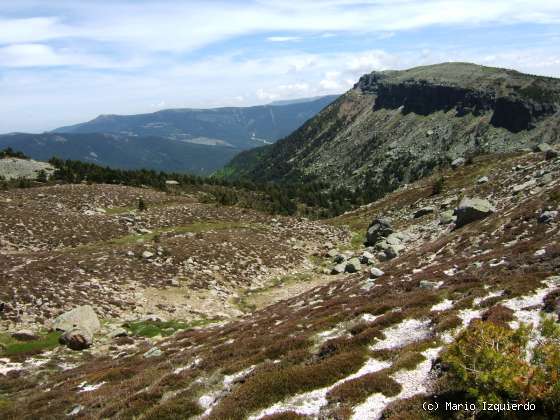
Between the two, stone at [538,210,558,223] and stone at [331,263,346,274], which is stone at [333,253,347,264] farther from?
stone at [538,210,558,223]

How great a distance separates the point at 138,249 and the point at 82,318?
43.0 feet

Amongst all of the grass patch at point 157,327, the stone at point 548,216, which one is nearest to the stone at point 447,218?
the stone at point 548,216

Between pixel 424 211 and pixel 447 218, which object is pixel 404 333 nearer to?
pixel 447 218

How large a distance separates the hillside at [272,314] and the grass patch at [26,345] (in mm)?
98

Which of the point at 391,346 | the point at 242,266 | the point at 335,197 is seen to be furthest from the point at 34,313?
the point at 335,197

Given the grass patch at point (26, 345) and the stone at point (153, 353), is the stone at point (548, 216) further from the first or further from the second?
the grass patch at point (26, 345)

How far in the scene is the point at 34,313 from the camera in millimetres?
27359

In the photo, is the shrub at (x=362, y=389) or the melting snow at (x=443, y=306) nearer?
the shrub at (x=362, y=389)

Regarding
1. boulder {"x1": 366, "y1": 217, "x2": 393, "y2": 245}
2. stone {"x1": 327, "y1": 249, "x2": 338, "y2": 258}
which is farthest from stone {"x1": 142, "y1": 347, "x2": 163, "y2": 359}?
boulder {"x1": 366, "y1": 217, "x2": 393, "y2": 245}

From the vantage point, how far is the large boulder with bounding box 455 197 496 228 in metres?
40.8

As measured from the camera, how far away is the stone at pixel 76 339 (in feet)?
82.1

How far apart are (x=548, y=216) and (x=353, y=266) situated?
18321 mm

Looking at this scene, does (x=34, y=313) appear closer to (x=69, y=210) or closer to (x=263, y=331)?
(x=263, y=331)

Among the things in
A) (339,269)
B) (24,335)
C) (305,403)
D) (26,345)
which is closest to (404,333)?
(305,403)
